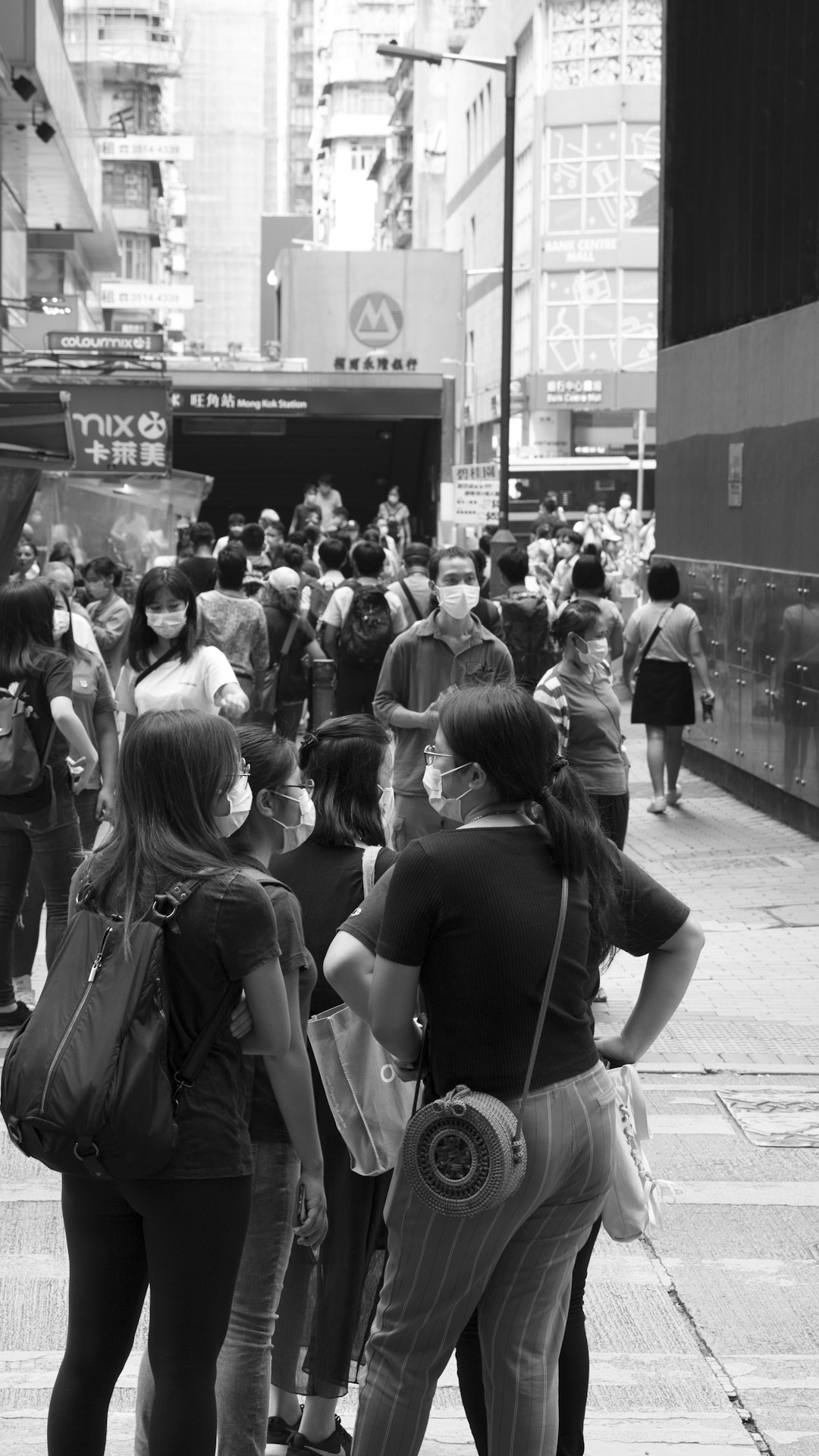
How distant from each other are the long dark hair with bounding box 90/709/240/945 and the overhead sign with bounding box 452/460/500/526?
57.7ft

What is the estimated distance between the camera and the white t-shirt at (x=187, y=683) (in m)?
7.39

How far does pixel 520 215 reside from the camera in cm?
6550

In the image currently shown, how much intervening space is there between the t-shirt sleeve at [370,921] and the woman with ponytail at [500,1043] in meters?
0.18

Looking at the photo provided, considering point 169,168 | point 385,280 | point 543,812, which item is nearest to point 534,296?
point 385,280

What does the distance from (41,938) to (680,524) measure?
9.02 m

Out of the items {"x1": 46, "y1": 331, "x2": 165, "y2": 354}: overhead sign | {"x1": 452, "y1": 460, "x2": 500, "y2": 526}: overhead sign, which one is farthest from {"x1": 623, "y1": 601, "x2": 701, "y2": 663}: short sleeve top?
{"x1": 46, "y1": 331, "x2": 165, "y2": 354}: overhead sign

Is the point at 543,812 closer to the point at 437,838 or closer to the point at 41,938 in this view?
the point at 437,838

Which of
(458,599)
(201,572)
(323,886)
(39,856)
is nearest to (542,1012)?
(323,886)

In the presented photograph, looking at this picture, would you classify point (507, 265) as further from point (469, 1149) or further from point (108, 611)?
point (469, 1149)

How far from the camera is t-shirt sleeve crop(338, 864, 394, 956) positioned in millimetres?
3396

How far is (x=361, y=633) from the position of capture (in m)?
10.8

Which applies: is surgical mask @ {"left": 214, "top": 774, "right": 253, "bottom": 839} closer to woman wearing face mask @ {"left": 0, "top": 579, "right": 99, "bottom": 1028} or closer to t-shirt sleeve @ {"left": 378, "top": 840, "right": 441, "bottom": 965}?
t-shirt sleeve @ {"left": 378, "top": 840, "right": 441, "bottom": 965}

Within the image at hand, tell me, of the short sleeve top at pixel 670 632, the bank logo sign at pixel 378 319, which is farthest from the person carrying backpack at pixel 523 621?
the bank logo sign at pixel 378 319

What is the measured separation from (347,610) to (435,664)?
2.70 m
